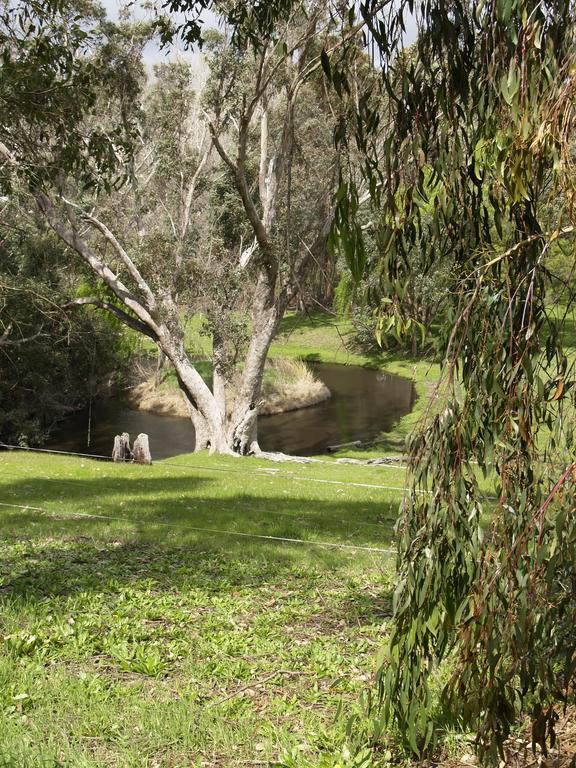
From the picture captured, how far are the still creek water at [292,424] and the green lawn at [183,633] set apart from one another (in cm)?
1657

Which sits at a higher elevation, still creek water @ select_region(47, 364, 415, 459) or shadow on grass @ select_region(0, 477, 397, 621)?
still creek water @ select_region(47, 364, 415, 459)

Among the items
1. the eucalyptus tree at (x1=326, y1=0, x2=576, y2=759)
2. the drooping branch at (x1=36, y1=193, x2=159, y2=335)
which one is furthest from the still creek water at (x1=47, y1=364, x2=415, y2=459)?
the eucalyptus tree at (x1=326, y1=0, x2=576, y2=759)

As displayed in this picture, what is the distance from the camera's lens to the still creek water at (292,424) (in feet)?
91.2

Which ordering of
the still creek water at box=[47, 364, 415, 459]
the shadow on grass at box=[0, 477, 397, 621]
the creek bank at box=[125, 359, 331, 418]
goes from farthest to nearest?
the creek bank at box=[125, 359, 331, 418], the still creek water at box=[47, 364, 415, 459], the shadow on grass at box=[0, 477, 397, 621]

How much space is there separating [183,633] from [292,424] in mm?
26753

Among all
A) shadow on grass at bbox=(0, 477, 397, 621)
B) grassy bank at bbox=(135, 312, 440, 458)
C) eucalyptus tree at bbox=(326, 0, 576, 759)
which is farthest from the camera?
grassy bank at bbox=(135, 312, 440, 458)

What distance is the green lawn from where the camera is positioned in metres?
4.03

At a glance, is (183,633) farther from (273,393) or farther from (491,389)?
(273,393)

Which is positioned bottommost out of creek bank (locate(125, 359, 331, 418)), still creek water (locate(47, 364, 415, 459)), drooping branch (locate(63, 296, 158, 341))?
still creek water (locate(47, 364, 415, 459))

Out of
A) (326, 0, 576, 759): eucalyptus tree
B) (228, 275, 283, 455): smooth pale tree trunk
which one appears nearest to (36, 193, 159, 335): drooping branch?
(228, 275, 283, 455): smooth pale tree trunk

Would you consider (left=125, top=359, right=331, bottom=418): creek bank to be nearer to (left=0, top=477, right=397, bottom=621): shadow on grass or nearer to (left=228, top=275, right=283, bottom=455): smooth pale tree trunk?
(left=228, top=275, right=283, bottom=455): smooth pale tree trunk

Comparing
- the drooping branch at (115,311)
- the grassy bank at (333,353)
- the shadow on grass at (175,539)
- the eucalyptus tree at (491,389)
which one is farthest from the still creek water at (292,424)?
the eucalyptus tree at (491,389)

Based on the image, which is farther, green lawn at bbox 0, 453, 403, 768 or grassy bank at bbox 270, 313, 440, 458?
grassy bank at bbox 270, 313, 440, 458

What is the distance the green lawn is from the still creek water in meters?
16.6
